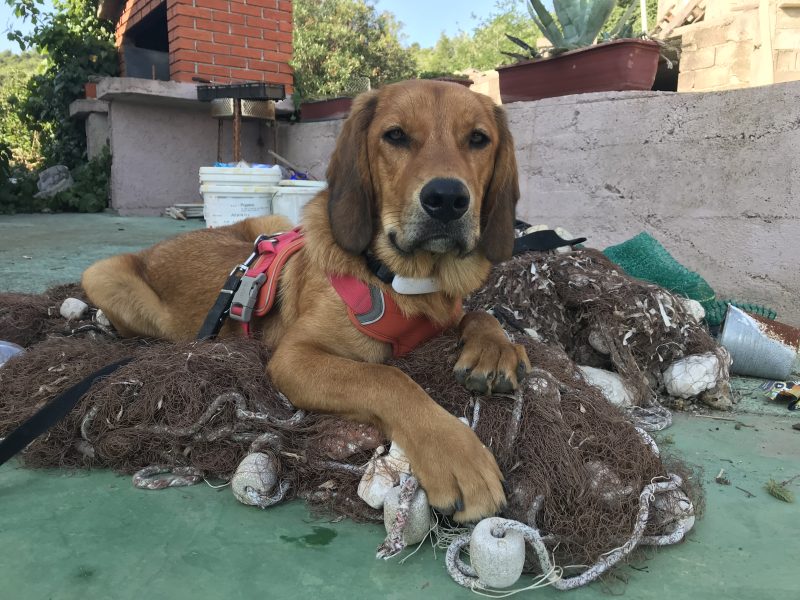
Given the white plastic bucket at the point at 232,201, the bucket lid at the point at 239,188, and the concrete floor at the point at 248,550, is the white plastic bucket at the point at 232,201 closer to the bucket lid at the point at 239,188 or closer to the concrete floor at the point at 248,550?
the bucket lid at the point at 239,188

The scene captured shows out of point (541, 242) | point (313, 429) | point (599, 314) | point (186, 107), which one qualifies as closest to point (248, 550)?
point (313, 429)

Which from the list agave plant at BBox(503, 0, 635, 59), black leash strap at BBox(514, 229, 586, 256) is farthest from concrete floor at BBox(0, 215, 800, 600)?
agave plant at BBox(503, 0, 635, 59)

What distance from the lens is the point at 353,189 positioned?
2.49m

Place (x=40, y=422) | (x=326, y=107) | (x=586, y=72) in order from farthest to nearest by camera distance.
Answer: (x=326, y=107)
(x=586, y=72)
(x=40, y=422)

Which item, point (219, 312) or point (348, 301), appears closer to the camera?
point (348, 301)

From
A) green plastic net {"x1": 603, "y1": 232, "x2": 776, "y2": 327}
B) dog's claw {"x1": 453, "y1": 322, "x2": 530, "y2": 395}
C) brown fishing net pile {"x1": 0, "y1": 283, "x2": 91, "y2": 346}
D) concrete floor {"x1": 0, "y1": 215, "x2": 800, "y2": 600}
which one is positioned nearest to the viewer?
concrete floor {"x1": 0, "y1": 215, "x2": 800, "y2": 600}

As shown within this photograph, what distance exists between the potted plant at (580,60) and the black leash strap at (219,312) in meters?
3.95

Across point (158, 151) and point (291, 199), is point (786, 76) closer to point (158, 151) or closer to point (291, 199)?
point (291, 199)

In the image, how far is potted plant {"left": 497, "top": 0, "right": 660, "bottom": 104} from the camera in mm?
5199

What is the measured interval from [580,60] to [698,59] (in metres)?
2.86

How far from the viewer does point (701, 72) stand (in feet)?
24.0

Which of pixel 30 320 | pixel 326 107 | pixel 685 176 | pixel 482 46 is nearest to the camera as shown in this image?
pixel 30 320

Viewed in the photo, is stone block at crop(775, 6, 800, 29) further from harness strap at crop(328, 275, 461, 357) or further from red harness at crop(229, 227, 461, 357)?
harness strap at crop(328, 275, 461, 357)

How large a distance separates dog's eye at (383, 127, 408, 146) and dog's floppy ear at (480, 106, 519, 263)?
459mm
